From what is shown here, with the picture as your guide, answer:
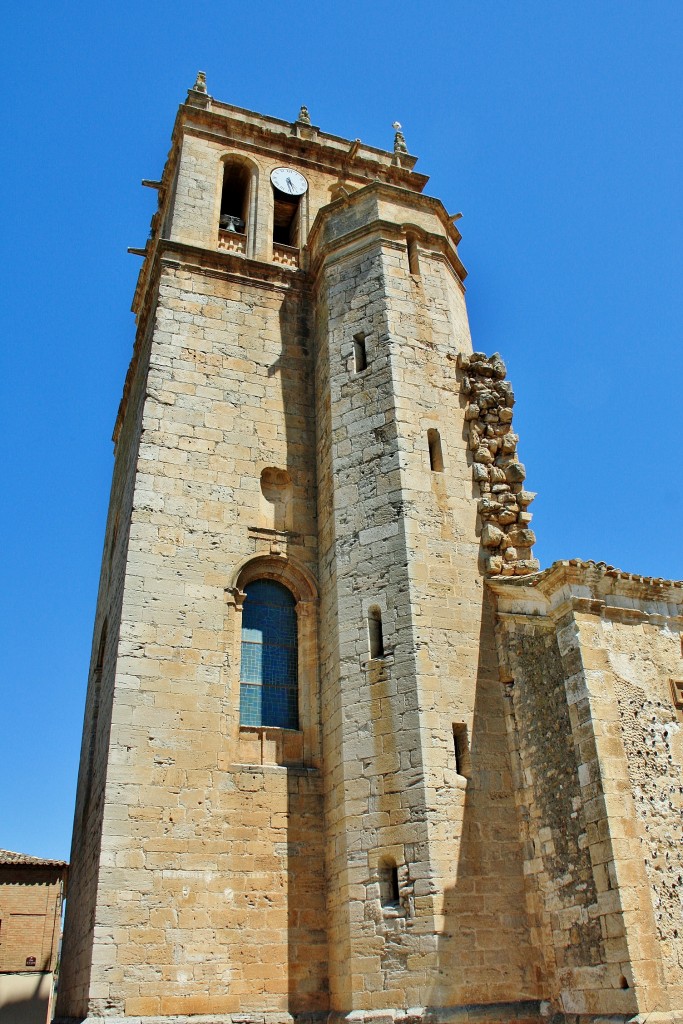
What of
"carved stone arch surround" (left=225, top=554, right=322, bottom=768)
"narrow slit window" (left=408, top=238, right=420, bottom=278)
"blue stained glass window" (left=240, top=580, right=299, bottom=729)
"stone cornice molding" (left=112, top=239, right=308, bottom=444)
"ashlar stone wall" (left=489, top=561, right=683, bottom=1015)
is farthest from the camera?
"stone cornice molding" (left=112, top=239, right=308, bottom=444)

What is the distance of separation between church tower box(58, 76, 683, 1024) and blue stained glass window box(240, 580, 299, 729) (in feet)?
0.11

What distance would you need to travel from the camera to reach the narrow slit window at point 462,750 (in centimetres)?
951

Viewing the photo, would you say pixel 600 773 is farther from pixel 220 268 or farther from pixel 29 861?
pixel 29 861

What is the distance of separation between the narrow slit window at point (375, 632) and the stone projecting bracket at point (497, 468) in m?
1.57

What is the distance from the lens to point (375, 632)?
10375 millimetres

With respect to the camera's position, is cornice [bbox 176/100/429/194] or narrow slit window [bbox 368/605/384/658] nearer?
narrow slit window [bbox 368/605/384/658]

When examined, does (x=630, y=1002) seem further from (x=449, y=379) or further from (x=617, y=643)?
(x=449, y=379)

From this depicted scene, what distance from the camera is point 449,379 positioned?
12344 mm

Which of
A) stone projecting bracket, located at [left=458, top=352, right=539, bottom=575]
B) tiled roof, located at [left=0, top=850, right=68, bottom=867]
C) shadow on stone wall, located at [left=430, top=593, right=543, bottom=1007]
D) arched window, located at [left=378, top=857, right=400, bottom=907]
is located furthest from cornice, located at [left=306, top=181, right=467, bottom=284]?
tiled roof, located at [left=0, top=850, right=68, bottom=867]

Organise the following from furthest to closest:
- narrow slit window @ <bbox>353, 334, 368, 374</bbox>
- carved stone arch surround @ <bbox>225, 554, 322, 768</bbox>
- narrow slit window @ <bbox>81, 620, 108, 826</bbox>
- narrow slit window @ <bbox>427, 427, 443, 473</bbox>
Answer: narrow slit window @ <bbox>353, 334, 368, 374</bbox>
narrow slit window @ <bbox>81, 620, 108, 826</bbox>
narrow slit window @ <bbox>427, 427, 443, 473</bbox>
carved stone arch surround @ <bbox>225, 554, 322, 768</bbox>

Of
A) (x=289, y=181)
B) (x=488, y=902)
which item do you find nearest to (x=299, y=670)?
(x=488, y=902)

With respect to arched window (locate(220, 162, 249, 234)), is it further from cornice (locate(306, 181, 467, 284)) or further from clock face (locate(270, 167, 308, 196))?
cornice (locate(306, 181, 467, 284))

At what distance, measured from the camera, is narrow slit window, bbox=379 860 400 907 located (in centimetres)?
888

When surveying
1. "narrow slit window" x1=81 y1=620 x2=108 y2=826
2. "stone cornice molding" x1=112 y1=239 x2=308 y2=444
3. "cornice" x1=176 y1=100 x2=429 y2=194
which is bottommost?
"narrow slit window" x1=81 y1=620 x2=108 y2=826
